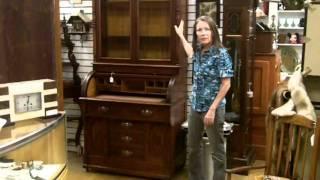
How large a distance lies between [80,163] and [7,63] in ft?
7.99

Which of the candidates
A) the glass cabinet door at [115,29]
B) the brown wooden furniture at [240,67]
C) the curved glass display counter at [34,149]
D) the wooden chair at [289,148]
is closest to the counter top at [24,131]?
the curved glass display counter at [34,149]

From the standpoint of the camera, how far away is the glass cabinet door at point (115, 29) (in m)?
4.03

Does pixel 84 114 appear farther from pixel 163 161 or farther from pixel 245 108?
pixel 245 108

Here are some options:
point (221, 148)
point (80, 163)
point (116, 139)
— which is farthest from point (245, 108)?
point (80, 163)

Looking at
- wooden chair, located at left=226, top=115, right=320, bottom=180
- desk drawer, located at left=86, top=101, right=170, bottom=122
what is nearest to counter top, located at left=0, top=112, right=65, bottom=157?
wooden chair, located at left=226, top=115, right=320, bottom=180

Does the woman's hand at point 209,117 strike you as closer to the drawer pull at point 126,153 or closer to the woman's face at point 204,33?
the woman's face at point 204,33

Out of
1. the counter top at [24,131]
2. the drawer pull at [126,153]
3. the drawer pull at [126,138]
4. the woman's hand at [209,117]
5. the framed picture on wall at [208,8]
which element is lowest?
the drawer pull at [126,153]

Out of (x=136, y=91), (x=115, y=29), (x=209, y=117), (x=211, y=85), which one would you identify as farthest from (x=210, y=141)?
(x=115, y=29)

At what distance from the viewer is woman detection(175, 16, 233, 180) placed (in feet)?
9.86

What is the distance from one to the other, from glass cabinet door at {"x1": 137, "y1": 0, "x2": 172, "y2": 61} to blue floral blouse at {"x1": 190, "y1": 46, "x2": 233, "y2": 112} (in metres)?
0.87

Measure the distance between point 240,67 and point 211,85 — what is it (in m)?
0.92

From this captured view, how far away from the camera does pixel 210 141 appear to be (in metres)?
3.14

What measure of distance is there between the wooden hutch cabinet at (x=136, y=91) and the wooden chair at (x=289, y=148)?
4.42ft

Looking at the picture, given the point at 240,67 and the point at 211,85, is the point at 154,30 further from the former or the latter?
the point at 211,85
